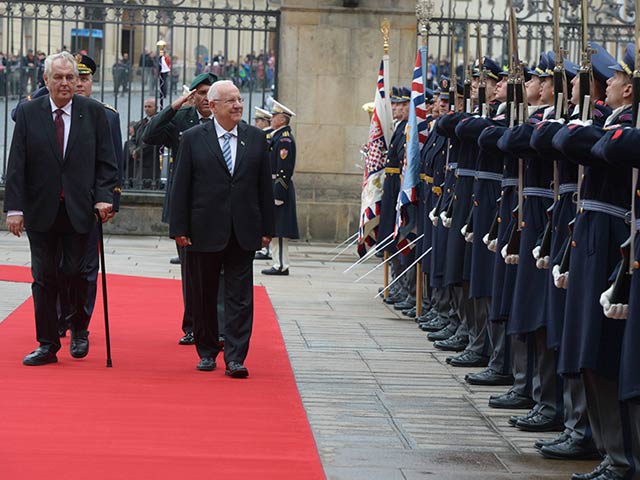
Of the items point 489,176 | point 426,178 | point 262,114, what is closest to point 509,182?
point 489,176

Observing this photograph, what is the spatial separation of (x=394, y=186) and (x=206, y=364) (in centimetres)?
427

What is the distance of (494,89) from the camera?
342 inches

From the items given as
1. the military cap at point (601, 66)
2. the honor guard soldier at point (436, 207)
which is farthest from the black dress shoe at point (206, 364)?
the military cap at point (601, 66)

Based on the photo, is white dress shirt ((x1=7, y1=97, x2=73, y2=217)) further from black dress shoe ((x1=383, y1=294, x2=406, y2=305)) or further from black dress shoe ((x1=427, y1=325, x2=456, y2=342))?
black dress shoe ((x1=383, y1=294, x2=406, y2=305))

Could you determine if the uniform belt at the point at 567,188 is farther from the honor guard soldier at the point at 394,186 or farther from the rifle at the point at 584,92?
the honor guard soldier at the point at 394,186

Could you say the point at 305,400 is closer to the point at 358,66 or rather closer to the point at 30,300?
the point at 30,300

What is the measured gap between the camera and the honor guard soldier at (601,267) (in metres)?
5.61

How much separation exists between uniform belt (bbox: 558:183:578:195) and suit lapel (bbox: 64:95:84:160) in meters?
3.16

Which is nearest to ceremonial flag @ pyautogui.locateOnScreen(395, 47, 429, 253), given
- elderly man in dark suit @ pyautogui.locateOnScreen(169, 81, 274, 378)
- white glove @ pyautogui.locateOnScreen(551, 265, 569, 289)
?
elderly man in dark suit @ pyautogui.locateOnScreen(169, 81, 274, 378)

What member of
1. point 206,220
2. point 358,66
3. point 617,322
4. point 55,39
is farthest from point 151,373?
point 55,39

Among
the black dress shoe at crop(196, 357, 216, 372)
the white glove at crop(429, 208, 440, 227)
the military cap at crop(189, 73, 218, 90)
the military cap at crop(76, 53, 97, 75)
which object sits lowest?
the black dress shoe at crop(196, 357, 216, 372)

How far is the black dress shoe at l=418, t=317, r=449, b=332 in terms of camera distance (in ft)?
33.7

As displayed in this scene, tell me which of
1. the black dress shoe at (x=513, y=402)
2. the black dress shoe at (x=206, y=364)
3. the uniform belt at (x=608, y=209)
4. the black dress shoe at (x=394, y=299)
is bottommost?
the black dress shoe at (x=394, y=299)

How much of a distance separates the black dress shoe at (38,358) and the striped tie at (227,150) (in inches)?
60.0
